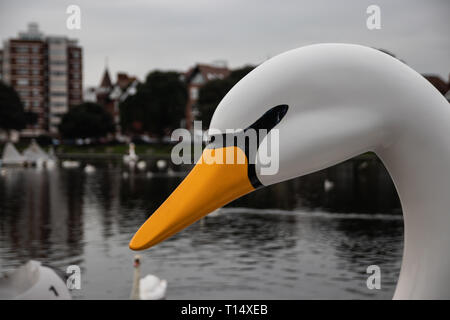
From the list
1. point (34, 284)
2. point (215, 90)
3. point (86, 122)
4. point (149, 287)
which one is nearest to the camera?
point (34, 284)

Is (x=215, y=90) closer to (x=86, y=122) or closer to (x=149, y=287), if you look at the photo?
(x=86, y=122)

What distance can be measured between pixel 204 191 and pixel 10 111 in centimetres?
8827

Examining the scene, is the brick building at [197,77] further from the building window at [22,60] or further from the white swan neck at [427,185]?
the white swan neck at [427,185]

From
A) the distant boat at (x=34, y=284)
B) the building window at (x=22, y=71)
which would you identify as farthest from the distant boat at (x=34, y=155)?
the building window at (x=22, y=71)

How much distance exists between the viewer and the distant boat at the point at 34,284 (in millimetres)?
4184

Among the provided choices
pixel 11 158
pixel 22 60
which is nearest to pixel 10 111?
pixel 22 60

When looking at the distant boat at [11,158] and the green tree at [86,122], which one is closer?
the distant boat at [11,158]

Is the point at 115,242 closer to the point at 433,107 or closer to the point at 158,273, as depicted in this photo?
the point at 158,273

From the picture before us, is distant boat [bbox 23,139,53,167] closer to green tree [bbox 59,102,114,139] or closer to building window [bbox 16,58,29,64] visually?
green tree [bbox 59,102,114,139]

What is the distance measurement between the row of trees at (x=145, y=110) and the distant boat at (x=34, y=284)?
49.1 metres

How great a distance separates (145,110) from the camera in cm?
7131

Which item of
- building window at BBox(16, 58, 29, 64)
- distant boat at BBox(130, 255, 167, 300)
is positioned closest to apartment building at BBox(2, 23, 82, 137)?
building window at BBox(16, 58, 29, 64)
